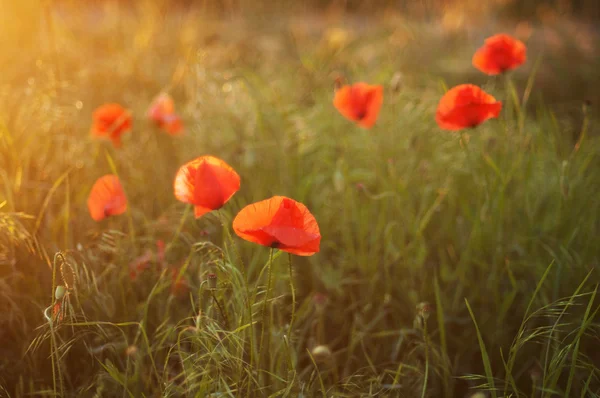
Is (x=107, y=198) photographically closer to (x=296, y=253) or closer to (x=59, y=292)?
(x=59, y=292)

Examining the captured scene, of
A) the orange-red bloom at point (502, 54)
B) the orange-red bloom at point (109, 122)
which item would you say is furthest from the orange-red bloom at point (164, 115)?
the orange-red bloom at point (502, 54)

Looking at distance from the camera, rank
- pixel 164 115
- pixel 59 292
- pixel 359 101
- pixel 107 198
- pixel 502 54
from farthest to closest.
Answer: pixel 164 115 → pixel 359 101 → pixel 502 54 → pixel 107 198 → pixel 59 292

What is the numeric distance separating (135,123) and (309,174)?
0.80 meters

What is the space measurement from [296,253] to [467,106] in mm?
597

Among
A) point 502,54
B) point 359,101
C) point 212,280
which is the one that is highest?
point 502,54

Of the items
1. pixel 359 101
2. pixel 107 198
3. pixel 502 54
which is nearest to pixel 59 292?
pixel 107 198

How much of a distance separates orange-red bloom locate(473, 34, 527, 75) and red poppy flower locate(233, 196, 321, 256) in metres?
0.82

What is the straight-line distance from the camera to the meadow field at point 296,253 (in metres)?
1.18

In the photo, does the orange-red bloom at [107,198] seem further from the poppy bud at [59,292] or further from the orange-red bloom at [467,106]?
the orange-red bloom at [467,106]

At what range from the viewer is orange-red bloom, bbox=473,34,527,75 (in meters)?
1.54

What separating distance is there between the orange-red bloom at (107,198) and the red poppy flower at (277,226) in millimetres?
444

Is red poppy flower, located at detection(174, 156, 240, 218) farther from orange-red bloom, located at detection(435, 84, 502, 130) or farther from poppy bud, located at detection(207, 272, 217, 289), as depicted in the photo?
orange-red bloom, located at detection(435, 84, 502, 130)

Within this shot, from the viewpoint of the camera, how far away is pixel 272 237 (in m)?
0.98

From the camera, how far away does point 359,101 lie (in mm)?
1669
